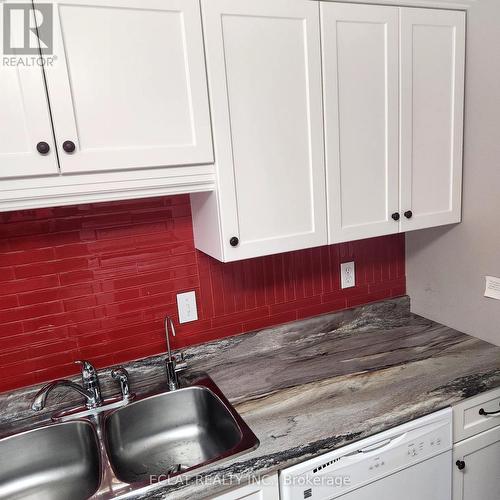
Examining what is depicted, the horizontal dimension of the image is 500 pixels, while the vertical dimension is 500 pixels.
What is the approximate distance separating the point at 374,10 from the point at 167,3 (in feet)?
2.37

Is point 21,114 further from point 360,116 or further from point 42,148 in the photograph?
point 360,116

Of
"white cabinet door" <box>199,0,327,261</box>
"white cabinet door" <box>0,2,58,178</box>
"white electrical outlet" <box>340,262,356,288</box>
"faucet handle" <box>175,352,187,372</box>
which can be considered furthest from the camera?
"white electrical outlet" <box>340,262,356,288</box>

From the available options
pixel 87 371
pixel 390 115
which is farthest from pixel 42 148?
pixel 390 115

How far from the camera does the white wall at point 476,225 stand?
5.11 ft

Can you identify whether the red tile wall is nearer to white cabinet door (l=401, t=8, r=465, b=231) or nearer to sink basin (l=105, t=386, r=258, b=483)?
sink basin (l=105, t=386, r=258, b=483)

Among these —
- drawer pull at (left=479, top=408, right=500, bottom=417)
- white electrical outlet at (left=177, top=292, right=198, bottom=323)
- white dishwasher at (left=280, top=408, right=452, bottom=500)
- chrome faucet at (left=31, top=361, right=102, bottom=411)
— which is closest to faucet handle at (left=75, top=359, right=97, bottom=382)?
chrome faucet at (left=31, top=361, right=102, bottom=411)

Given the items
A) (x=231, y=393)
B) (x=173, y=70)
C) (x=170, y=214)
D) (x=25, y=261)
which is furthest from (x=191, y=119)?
(x=231, y=393)

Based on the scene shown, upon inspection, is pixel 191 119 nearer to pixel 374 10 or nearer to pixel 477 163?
pixel 374 10

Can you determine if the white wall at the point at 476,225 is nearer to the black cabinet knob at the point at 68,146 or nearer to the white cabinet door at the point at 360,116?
the white cabinet door at the point at 360,116

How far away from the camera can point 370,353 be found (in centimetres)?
176

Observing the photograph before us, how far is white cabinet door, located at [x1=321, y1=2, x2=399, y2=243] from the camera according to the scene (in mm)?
1425

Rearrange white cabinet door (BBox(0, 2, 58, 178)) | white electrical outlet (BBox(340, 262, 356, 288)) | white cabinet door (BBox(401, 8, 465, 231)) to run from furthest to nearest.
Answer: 1. white electrical outlet (BBox(340, 262, 356, 288))
2. white cabinet door (BBox(401, 8, 465, 231))
3. white cabinet door (BBox(0, 2, 58, 178))

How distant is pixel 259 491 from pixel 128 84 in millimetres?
1221

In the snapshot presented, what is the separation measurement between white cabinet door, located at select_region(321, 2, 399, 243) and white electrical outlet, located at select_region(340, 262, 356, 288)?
39 cm
